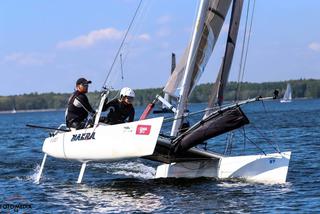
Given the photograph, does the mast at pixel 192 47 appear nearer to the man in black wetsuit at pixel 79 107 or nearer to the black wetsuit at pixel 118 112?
the black wetsuit at pixel 118 112

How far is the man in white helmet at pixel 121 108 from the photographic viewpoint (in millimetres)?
13555

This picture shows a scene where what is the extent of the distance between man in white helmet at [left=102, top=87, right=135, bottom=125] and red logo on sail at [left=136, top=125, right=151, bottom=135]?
171cm

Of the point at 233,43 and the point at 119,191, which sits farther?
the point at 233,43

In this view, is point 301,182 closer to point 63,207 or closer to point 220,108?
point 220,108

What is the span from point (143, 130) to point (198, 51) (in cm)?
324

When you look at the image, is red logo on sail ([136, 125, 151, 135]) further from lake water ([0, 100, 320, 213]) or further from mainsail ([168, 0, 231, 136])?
mainsail ([168, 0, 231, 136])

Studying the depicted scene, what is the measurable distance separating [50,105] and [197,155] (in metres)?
155

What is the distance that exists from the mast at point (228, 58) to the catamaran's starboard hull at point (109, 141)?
271 centimetres

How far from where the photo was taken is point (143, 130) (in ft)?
38.8

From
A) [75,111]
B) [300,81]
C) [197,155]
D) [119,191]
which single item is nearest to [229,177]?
[197,155]

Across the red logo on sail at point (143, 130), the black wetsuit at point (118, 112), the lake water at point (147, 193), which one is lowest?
the lake water at point (147, 193)

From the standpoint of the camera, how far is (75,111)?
547 inches

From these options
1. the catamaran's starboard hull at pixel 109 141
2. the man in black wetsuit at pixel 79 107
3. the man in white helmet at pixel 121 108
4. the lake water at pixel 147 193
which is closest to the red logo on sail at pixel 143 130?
the catamaran's starboard hull at pixel 109 141

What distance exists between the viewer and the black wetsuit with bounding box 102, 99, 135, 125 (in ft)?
44.4
